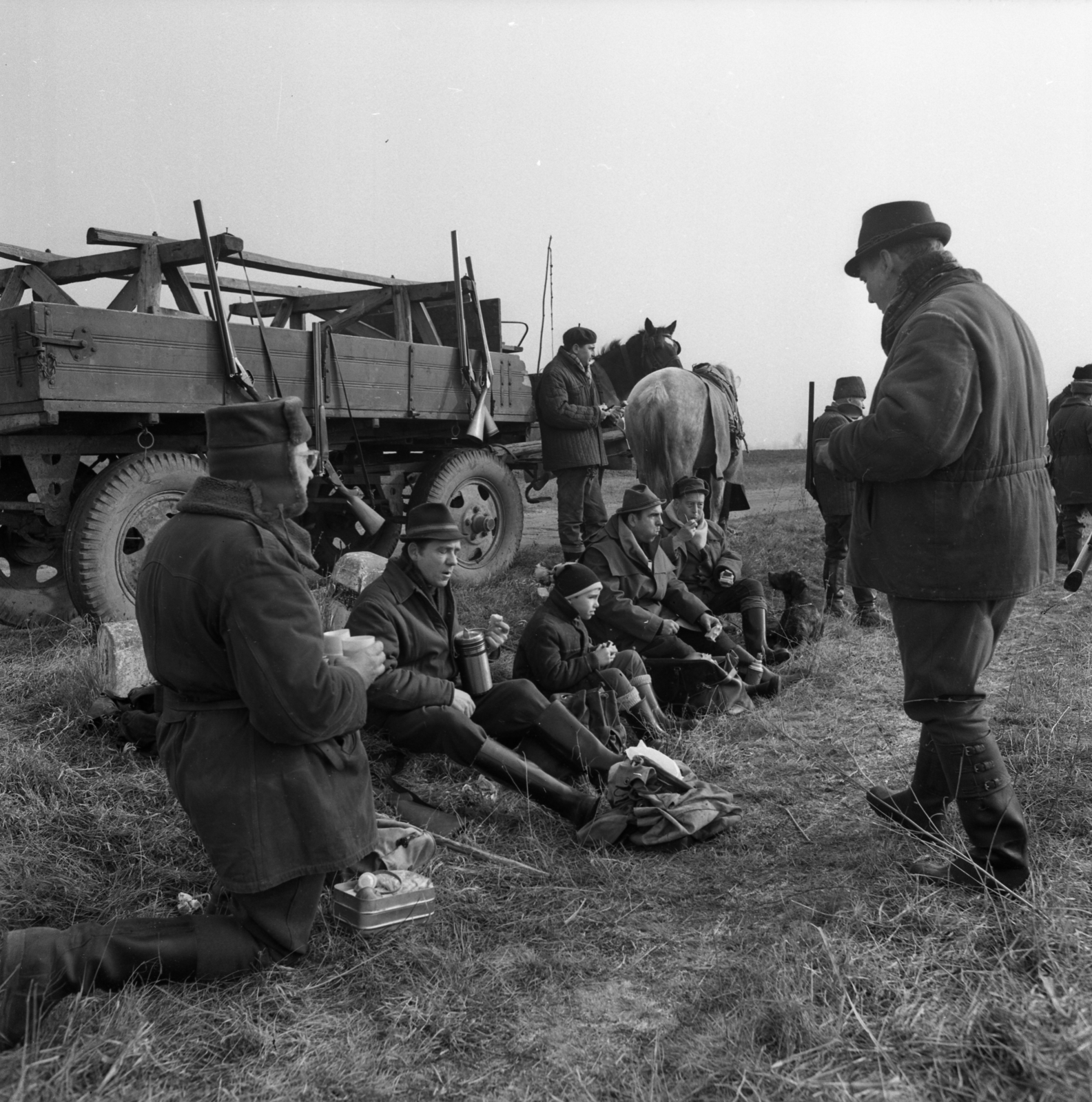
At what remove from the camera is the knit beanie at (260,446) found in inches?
94.7

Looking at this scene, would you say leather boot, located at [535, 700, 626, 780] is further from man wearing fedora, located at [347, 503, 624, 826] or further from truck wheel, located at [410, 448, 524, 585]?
truck wheel, located at [410, 448, 524, 585]

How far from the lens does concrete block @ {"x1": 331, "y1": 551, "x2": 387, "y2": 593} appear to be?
6387 mm

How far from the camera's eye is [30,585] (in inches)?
248

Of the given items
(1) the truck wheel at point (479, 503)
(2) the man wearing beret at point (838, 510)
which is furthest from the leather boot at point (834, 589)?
(1) the truck wheel at point (479, 503)

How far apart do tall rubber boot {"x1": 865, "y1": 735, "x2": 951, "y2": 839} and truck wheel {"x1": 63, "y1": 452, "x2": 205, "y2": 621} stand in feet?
13.1

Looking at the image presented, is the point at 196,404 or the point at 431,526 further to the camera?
the point at 196,404

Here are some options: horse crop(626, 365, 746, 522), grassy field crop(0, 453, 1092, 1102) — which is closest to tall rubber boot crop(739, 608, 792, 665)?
grassy field crop(0, 453, 1092, 1102)

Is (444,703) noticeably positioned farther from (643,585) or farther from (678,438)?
(678,438)

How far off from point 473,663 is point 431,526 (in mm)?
585

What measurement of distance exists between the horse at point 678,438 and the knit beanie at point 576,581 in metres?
3.79

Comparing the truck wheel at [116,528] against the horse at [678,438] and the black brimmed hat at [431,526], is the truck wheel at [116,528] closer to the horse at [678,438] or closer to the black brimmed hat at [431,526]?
the black brimmed hat at [431,526]

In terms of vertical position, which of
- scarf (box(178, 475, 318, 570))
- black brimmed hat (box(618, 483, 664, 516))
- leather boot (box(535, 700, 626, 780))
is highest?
scarf (box(178, 475, 318, 570))

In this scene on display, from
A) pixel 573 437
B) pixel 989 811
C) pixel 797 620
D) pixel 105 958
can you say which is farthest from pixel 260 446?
pixel 573 437

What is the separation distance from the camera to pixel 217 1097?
81.6 inches
